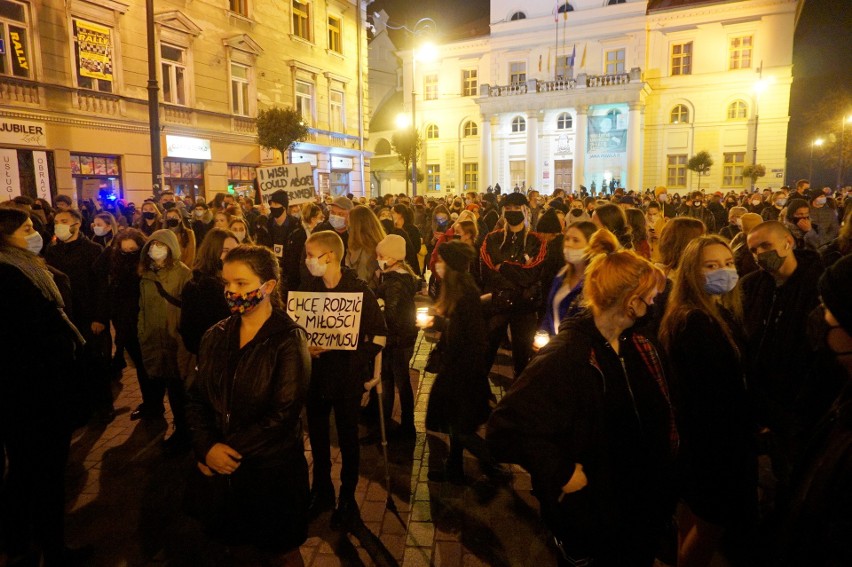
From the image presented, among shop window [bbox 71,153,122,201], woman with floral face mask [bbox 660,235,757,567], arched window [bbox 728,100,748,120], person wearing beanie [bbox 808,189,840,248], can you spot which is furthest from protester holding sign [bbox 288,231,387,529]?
arched window [bbox 728,100,748,120]

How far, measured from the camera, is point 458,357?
14.2 feet

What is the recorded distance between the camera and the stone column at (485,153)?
148 ft

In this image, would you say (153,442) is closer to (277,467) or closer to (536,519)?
(277,467)

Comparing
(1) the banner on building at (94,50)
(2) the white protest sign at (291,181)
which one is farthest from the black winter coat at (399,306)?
(1) the banner on building at (94,50)

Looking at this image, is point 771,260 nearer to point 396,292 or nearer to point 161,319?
point 396,292

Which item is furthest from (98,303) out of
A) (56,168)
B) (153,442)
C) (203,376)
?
(56,168)

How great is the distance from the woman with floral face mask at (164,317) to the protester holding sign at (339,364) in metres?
1.69

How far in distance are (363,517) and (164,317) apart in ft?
8.62

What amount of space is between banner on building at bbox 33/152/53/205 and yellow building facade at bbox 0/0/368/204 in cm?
3

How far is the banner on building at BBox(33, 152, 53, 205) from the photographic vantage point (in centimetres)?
1574

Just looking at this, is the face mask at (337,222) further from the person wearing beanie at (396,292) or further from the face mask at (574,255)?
the face mask at (574,255)

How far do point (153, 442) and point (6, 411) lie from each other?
7.43 ft

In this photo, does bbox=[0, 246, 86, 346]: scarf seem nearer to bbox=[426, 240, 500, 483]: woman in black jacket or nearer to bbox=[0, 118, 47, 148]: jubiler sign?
bbox=[426, 240, 500, 483]: woman in black jacket

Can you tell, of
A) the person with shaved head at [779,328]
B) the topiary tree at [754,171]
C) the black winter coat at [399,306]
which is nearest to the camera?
the person with shaved head at [779,328]
